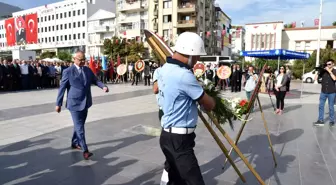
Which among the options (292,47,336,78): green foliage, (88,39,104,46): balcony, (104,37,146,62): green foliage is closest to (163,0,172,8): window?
(104,37,146,62): green foliage

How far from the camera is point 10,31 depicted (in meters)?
84.3

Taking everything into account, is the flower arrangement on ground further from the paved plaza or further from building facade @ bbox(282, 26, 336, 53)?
building facade @ bbox(282, 26, 336, 53)

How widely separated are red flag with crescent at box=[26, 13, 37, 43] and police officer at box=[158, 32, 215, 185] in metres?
86.3

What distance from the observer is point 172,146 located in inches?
92.4

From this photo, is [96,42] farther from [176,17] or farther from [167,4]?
[176,17]

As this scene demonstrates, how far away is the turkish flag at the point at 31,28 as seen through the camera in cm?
7690

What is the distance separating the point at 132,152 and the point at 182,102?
9.52 ft

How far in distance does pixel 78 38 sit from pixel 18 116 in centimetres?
6345

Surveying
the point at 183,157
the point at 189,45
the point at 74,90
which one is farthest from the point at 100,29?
the point at 183,157

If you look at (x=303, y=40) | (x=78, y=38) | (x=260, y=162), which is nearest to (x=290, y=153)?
(x=260, y=162)

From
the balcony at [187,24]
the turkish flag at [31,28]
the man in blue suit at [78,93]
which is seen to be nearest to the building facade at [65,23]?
the turkish flag at [31,28]

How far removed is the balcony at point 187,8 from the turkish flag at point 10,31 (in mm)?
62473

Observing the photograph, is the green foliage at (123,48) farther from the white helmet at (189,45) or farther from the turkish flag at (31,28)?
the turkish flag at (31,28)

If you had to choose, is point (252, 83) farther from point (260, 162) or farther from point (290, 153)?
point (260, 162)
